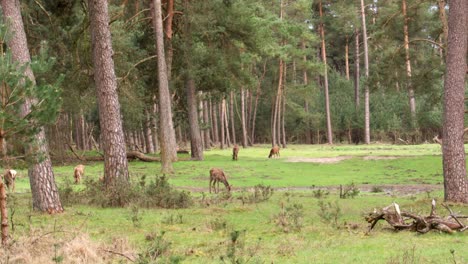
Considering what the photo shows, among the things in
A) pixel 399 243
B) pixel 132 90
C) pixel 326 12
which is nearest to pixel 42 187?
pixel 399 243

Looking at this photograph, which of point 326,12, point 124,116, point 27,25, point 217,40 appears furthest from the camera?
point 326,12

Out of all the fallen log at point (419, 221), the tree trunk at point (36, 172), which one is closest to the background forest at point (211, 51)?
the tree trunk at point (36, 172)

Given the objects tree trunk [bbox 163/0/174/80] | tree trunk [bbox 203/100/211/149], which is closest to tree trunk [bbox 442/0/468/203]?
tree trunk [bbox 163/0/174/80]

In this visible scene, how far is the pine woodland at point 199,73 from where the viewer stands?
43.5 feet

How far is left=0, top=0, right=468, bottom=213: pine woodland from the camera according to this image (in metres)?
13.3

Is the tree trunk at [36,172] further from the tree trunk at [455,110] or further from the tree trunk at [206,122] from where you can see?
the tree trunk at [206,122]

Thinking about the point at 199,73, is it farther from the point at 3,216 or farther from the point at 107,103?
the point at 3,216

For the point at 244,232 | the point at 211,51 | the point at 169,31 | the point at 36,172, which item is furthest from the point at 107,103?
the point at 211,51

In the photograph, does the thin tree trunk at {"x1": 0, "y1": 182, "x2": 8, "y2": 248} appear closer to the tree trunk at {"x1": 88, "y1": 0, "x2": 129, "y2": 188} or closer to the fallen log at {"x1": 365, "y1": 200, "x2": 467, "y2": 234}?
the fallen log at {"x1": 365, "y1": 200, "x2": 467, "y2": 234}

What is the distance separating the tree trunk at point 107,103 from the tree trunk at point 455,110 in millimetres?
8107

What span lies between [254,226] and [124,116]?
113ft

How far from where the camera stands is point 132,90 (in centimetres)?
3291

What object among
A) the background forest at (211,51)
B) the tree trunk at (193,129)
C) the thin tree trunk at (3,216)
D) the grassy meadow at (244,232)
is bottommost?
the grassy meadow at (244,232)

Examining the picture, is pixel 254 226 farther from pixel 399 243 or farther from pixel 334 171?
pixel 334 171
